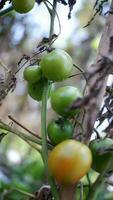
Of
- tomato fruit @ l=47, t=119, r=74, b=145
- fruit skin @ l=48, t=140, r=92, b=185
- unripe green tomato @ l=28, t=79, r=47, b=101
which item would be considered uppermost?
unripe green tomato @ l=28, t=79, r=47, b=101

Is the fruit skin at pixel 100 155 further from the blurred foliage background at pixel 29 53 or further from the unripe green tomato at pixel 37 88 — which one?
the blurred foliage background at pixel 29 53

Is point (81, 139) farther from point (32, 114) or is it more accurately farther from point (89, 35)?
point (32, 114)

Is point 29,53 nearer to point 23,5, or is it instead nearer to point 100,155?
point 23,5

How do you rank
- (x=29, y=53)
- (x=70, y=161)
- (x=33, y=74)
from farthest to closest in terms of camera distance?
(x=29, y=53)
(x=33, y=74)
(x=70, y=161)

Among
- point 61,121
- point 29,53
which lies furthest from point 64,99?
point 29,53

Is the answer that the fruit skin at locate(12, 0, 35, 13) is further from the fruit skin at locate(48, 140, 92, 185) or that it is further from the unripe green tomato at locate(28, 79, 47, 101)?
the fruit skin at locate(48, 140, 92, 185)

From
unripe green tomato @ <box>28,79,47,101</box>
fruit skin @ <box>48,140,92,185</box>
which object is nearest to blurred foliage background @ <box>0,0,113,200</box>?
unripe green tomato @ <box>28,79,47,101</box>
